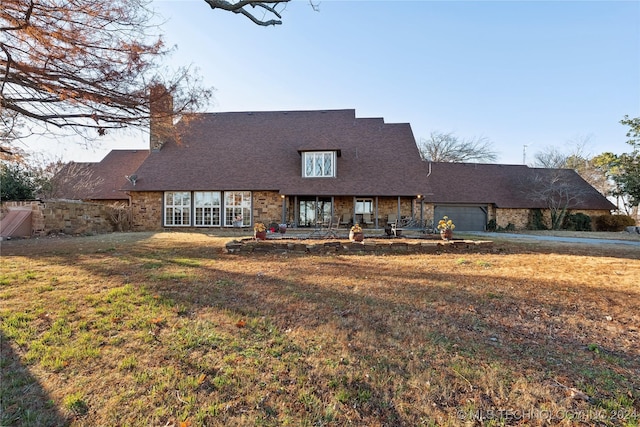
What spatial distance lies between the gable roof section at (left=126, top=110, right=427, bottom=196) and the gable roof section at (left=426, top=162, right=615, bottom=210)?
4433 mm

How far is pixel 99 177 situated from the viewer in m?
22.4

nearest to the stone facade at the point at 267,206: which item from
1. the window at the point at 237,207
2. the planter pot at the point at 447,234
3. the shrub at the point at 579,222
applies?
the window at the point at 237,207

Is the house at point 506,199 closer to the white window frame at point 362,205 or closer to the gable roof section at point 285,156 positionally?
the gable roof section at point 285,156

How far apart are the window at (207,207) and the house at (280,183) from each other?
0.20 ft

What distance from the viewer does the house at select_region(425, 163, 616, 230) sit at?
21.8 metres

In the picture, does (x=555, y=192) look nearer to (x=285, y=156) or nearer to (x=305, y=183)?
(x=305, y=183)

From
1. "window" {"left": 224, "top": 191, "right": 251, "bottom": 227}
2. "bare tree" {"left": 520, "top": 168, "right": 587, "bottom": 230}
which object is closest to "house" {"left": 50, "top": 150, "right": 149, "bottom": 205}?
"window" {"left": 224, "top": 191, "right": 251, "bottom": 227}

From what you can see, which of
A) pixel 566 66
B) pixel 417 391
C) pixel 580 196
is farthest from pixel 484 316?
pixel 580 196

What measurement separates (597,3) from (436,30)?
4.09m

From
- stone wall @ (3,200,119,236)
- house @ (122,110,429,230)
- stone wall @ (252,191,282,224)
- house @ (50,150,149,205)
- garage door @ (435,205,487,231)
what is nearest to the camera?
stone wall @ (3,200,119,236)

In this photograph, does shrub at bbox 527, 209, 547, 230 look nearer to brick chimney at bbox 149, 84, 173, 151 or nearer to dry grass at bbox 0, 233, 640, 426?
dry grass at bbox 0, 233, 640, 426

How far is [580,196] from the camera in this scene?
22781 millimetres

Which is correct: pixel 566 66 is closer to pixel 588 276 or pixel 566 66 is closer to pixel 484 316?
pixel 588 276

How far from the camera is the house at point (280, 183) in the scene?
1797cm
